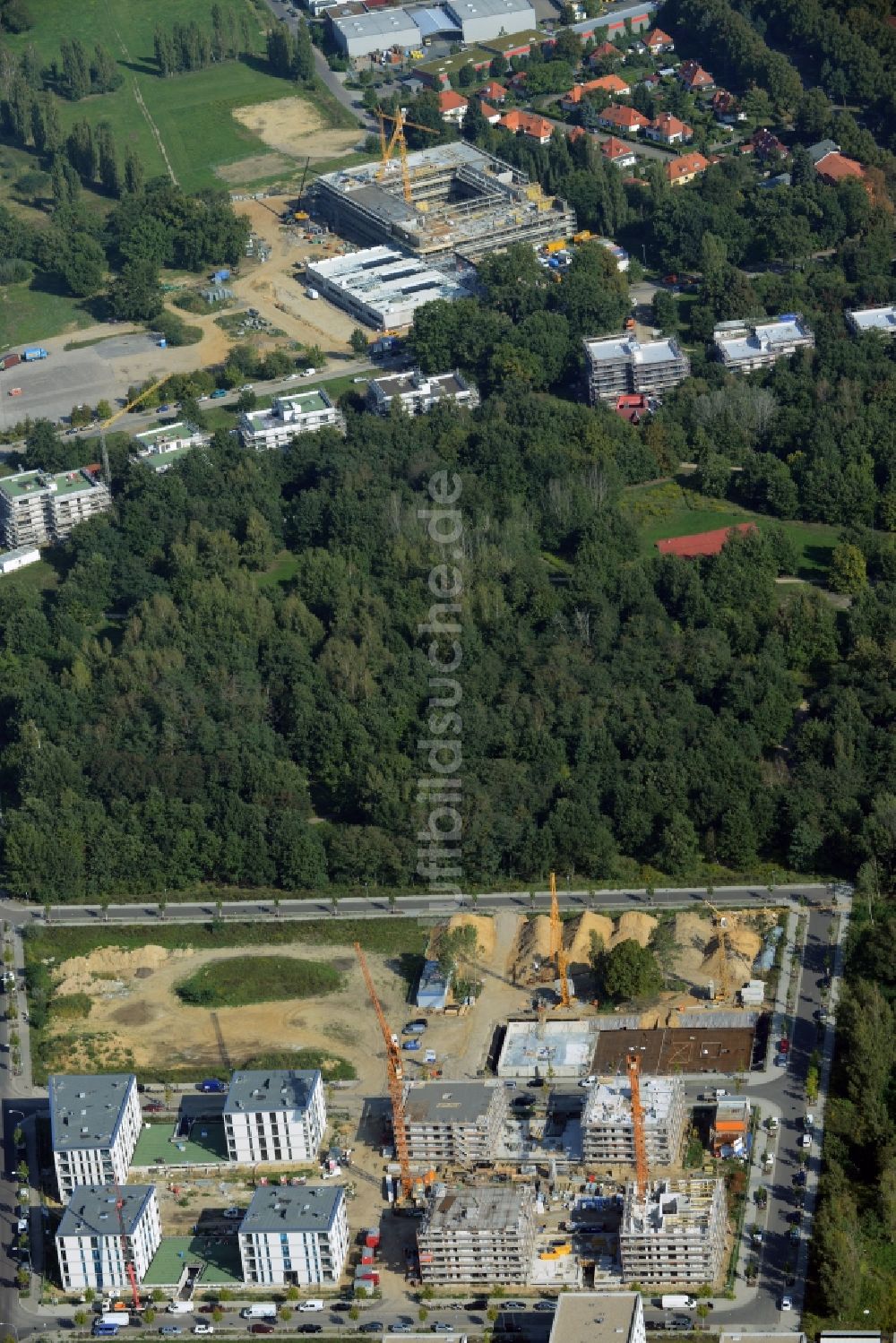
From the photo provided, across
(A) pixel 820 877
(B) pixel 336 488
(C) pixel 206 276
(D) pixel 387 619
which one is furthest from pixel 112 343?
(A) pixel 820 877

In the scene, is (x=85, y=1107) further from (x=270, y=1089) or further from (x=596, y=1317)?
(x=596, y=1317)

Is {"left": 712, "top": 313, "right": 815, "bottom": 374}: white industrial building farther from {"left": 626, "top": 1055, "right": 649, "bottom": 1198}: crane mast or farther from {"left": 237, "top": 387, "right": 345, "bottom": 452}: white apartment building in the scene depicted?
{"left": 626, "top": 1055, "right": 649, "bottom": 1198}: crane mast

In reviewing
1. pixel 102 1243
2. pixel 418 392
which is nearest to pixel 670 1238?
pixel 102 1243

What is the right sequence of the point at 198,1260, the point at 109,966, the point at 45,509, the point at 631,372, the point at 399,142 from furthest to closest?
the point at 399,142, the point at 631,372, the point at 45,509, the point at 109,966, the point at 198,1260

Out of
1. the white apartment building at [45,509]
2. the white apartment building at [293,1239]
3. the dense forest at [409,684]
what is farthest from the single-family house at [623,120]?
the white apartment building at [293,1239]

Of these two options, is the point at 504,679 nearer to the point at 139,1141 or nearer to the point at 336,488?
the point at 336,488

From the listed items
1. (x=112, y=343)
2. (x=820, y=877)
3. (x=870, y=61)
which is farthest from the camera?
(x=870, y=61)
